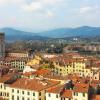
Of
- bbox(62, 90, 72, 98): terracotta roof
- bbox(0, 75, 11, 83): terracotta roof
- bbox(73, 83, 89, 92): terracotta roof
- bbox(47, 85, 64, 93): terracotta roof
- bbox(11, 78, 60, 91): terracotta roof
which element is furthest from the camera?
bbox(0, 75, 11, 83): terracotta roof

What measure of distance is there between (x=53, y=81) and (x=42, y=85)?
13.1ft

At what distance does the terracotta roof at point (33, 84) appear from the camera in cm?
4628

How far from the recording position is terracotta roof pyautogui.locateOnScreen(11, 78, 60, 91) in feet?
152

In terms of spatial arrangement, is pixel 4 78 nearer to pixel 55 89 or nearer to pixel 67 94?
pixel 55 89

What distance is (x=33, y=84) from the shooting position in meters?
47.3

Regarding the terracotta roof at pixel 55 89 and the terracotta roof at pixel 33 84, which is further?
the terracotta roof at pixel 33 84

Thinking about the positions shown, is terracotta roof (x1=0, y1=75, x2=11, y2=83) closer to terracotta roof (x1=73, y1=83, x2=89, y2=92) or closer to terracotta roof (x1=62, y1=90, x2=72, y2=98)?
terracotta roof (x1=62, y1=90, x2=72, y2=98)

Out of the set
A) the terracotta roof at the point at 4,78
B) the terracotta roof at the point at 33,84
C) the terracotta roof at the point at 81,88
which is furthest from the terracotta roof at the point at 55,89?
the terracotta roof at the point at 4,78

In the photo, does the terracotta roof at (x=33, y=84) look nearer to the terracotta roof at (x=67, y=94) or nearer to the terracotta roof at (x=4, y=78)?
the terracotta roof at (x=4, y=78)

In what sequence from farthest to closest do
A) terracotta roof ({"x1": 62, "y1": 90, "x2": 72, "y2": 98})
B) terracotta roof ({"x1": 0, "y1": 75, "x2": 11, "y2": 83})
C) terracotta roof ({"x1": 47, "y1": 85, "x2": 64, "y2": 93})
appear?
terracotta roof ({"x1": 0, "y1": 75, "x2": 11, "y2": 83}) < terracotta roof ({"x1": 47, "y1": 85, "x2": 64, "y2": 93}) < terracotta roof ({"x1": 62, "y1": 90, "x2": 72, "y2": 98})

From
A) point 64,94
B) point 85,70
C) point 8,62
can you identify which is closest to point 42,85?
point 64,94

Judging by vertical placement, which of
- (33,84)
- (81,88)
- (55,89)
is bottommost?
(55,89)

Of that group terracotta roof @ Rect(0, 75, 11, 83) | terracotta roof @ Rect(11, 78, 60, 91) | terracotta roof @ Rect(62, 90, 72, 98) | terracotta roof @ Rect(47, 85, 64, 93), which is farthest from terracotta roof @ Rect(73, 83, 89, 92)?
terracotta roof @ Rect(0, 75, 11, 83)

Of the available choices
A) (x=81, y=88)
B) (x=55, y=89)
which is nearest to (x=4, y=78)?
(x=55, y=89)
